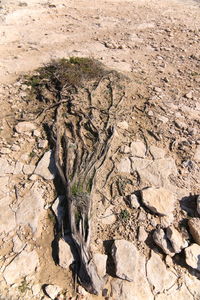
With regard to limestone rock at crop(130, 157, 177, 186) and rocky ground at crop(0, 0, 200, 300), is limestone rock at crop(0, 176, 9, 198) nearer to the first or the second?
rocky ground at crop(0, 0, 200, 300)

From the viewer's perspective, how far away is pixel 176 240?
390 cm

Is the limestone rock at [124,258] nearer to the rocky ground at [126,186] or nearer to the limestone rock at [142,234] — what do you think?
the rocky ground at [126,186]

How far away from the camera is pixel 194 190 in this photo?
4.70m

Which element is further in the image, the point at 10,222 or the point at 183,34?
the point at 183,34

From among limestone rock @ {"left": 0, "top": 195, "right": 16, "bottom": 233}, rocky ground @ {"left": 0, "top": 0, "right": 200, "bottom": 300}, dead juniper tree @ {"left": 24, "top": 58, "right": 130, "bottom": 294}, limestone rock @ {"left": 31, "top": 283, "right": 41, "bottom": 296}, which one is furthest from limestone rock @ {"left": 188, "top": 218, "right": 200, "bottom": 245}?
limestone rock @ {"left": 0, "top": 195, "right": 16, "bottom": 233}

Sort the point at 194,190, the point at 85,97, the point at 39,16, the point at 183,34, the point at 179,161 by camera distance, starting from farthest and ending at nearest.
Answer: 1. the point at 39,16
2. the point at 183,34
3. the point at 85,97
4. the point at 179,161
5. the point at 194,190

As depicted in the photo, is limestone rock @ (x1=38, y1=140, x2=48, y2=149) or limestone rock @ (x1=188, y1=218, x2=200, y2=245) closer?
limestone rock @ (x1=188, y1=218, x2=200, y2=245)

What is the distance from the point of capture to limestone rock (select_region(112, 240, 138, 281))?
3.68 metres

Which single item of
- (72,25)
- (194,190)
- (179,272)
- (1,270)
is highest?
(72,25)

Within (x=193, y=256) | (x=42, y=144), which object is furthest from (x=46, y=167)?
(x=193, y=256)

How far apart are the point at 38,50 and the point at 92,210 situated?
632cm

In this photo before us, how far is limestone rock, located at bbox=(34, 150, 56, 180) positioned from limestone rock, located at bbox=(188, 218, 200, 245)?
7.99ft

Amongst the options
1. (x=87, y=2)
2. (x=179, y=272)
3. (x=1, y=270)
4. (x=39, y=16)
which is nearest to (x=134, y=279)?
(x=179, y=272)

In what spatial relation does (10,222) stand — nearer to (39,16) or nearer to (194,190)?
(194,190)
